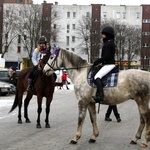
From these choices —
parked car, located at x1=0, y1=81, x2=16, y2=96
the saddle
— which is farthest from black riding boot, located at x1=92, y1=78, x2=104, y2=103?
parked car, located at x1=0, y1=81, x2=16, y2=96

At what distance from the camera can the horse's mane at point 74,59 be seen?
977cm

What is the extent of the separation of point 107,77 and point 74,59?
3.73ft

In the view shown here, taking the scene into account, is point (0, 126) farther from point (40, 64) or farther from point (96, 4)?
point (96, 4)

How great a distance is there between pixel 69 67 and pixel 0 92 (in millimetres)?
18415

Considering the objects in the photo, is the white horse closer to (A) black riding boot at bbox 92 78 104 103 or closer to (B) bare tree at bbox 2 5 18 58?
(A) black riding boot at bbox 92 78 104 103

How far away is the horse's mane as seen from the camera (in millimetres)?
9766

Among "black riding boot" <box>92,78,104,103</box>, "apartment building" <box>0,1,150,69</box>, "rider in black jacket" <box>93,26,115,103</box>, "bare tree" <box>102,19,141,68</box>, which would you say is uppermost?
"apartment building" <box>0,1,150,69</box>

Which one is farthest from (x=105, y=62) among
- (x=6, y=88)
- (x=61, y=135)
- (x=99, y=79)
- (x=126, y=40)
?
(x=126, y=40)

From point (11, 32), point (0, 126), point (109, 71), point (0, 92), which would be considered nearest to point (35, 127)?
point (0, 126)

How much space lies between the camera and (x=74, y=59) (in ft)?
32.3

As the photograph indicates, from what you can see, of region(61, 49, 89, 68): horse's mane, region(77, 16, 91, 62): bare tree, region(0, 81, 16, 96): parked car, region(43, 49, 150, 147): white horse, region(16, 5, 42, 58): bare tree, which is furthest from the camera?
region(77, 16, 91, 62): bare tree

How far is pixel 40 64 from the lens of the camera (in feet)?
38.1

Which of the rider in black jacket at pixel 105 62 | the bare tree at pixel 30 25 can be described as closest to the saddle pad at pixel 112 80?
the rider in black jacket at pixel 105 62

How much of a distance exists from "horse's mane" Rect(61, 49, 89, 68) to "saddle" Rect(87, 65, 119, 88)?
368mm
